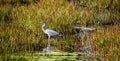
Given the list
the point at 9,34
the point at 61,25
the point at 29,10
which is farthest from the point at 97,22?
the point at 9,34

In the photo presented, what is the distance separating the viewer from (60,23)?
10516 mm

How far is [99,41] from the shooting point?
8.96m

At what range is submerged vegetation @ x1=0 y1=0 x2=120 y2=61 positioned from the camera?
8812 millimetres

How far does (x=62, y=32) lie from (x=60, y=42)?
0.94 meters

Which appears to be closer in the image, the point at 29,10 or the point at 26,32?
the point at 26,32

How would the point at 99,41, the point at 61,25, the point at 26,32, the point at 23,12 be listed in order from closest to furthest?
1. the point at 99,41
2. the point at 26,32
3. the point at 61,25
4. the point at 23,12

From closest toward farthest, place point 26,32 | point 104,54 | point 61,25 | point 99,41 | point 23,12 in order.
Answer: point 104,54
point 99,41
point 26,32
point 61,25
point 23,12

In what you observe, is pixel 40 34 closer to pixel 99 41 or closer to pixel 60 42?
pixel 60 42

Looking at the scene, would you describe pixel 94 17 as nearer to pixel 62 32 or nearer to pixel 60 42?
pixel 62 32

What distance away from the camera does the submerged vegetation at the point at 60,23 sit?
28.9ft

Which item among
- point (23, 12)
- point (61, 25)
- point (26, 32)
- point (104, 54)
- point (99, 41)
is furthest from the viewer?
point (23, 12)

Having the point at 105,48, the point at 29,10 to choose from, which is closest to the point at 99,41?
the point at 105,48

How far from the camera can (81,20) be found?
35.9ft

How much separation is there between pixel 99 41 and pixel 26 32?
5.53 ft
